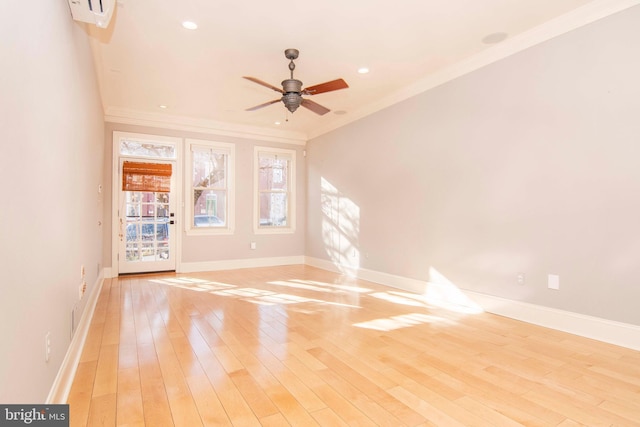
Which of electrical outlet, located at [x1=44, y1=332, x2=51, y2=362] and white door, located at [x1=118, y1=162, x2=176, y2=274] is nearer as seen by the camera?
electrical outlet, located at [x1=44, y1=332, x2=51, y2=362]

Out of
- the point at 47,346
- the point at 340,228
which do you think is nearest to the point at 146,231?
the point at 340,228

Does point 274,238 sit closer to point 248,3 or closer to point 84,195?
Result: point 84,195

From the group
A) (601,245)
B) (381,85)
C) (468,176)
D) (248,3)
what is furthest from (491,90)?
(248,3)

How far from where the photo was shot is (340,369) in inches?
93.0

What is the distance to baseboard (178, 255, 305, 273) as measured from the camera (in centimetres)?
638

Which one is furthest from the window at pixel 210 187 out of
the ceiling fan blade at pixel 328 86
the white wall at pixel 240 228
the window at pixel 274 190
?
the ceiling fan blade at pixel 328 86

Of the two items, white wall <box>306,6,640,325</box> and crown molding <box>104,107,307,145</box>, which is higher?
crown molding <box>104,107,307,145</box>

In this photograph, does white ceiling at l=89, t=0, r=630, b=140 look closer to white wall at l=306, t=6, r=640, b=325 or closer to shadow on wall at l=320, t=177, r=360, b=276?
white wall at l=306, t=6, r=640, b=325

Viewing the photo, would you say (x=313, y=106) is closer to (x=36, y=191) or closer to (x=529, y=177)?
(x=529, y=177)

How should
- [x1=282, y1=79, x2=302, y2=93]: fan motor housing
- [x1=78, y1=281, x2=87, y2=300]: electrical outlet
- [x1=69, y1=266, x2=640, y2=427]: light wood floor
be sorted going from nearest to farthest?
1. [x1=69, y1=266, x2=640, y2=427]: light wood floor
2. [x1=78, y1=281, x2=87, y2=300]: electrical outlet
3. [x1=282, y1=79, x2=302, y2=93]: fan motor housing

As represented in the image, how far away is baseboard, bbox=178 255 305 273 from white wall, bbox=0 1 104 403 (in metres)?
3.80

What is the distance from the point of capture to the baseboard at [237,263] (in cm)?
638

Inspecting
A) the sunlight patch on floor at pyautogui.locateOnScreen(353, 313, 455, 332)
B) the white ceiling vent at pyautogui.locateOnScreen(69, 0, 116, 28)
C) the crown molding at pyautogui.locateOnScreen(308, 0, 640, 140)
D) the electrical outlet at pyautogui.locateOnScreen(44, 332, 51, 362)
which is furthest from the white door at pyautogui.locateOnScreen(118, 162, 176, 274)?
the electrical outlet at pyautogui.locateOnScreen(44, 332, 51, 362)

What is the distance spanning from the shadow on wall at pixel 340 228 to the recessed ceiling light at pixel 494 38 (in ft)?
10.1
